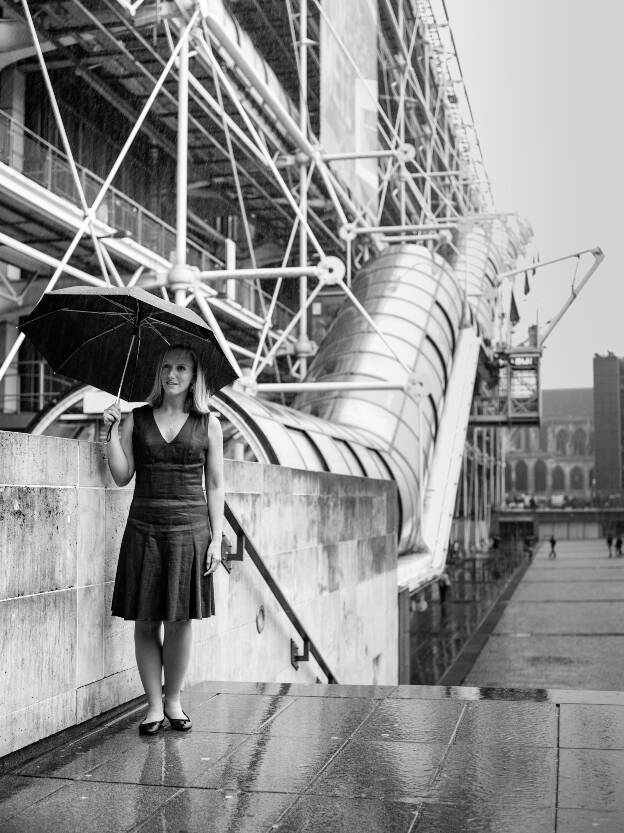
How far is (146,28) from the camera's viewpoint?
14773 mm

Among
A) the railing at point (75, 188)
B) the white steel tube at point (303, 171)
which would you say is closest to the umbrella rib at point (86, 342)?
the railing at point (75, 188)

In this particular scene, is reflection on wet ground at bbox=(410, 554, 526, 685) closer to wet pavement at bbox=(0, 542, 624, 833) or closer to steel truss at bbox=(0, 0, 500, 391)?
steel truss at bbox=(0, 0, 500, 391)

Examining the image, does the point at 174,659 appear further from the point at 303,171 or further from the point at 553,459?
the point at 553,459

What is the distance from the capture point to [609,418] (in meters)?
100

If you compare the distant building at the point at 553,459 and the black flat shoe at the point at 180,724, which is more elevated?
the distant building at the point at 553,459

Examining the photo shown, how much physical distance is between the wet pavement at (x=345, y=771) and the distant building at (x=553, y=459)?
4623 inches

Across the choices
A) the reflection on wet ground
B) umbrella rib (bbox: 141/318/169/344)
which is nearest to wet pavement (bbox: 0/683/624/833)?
umbrella rib (bbox: 141/318/169/344)

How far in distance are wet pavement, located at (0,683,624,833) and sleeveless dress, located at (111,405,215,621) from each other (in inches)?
19.8

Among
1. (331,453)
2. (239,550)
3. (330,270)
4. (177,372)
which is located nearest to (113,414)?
(177,372)

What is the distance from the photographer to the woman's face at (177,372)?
4184 millimetres

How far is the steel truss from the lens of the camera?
13438mm

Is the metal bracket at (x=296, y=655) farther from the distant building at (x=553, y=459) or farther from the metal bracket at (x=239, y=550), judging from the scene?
the distant building at (x=553, y=459)

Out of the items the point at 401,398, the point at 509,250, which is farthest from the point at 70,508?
the point at 509,250

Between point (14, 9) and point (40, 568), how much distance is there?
466 inches
